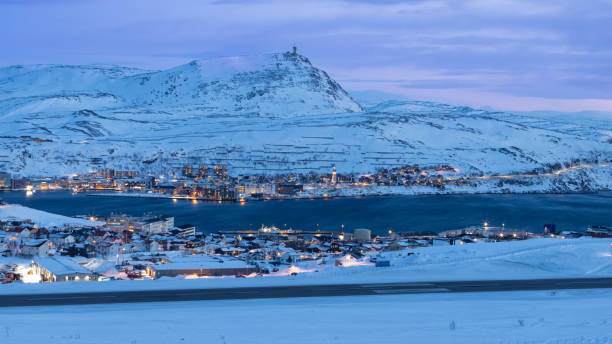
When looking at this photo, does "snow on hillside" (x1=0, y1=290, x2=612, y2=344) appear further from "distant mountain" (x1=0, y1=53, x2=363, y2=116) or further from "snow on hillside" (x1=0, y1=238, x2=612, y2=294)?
"distant mountain" (x1=0, y1=53, x2=363, y2=116)

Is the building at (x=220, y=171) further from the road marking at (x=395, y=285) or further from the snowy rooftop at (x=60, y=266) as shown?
the road marking at (x=395, y=285)

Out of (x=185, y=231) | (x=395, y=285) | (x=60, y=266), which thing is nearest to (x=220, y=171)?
(x=185, y=231)

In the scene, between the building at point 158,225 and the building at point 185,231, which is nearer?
the building at point 185,231

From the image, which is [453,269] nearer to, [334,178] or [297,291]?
[297,291]

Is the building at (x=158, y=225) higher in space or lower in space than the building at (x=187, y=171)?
lower

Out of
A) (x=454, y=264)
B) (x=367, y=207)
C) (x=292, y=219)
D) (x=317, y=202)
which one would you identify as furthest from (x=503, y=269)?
(x=317, y=202)

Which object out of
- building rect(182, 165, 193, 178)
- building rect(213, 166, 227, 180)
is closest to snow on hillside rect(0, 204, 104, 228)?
building rect(213, 166, 227, 180)

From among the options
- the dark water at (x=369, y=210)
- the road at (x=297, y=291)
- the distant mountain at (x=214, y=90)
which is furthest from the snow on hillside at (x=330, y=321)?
the distant mountain at (x=214, y=90)

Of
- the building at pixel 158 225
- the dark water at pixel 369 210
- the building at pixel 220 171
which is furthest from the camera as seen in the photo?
the building at pixel 220 171
